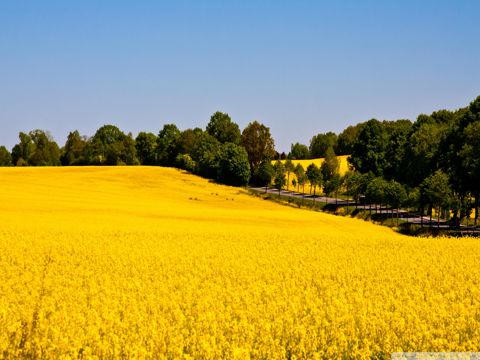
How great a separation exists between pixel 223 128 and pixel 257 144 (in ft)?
52.8

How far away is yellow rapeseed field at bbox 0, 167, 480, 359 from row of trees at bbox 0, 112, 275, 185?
218ft

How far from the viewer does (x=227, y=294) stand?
16688mm

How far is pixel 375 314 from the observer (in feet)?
49.5

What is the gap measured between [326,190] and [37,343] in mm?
87029

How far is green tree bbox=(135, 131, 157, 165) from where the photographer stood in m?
145

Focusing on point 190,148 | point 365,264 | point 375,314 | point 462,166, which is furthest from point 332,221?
point 190,148

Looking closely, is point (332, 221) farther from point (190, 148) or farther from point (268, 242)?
point (190, 148)

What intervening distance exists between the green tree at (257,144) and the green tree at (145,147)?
33248 mm

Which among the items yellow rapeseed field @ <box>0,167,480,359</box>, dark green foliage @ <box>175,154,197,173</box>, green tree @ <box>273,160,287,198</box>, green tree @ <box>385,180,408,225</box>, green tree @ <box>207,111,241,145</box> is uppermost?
green tree @ <box>207,111,241,145</box>

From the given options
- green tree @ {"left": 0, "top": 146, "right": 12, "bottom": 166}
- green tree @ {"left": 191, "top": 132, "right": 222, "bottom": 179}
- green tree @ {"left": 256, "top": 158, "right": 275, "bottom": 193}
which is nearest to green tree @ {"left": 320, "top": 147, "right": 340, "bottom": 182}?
green tree @ {"left": 256, "top": 158, "right": 275, "bottom": 193}

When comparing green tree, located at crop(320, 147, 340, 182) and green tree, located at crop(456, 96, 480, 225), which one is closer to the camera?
green tree, located at crop(456, 96, 480, 225)

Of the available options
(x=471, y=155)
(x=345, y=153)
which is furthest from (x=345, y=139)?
(x=471, y=155)

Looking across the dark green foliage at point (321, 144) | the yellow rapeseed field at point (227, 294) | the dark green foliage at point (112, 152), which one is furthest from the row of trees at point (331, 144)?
the yellow rapeseed field at point (227, 294)

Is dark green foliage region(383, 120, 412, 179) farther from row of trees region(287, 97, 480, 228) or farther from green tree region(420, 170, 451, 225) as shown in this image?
green tree region(420, 170, 451, 225)
